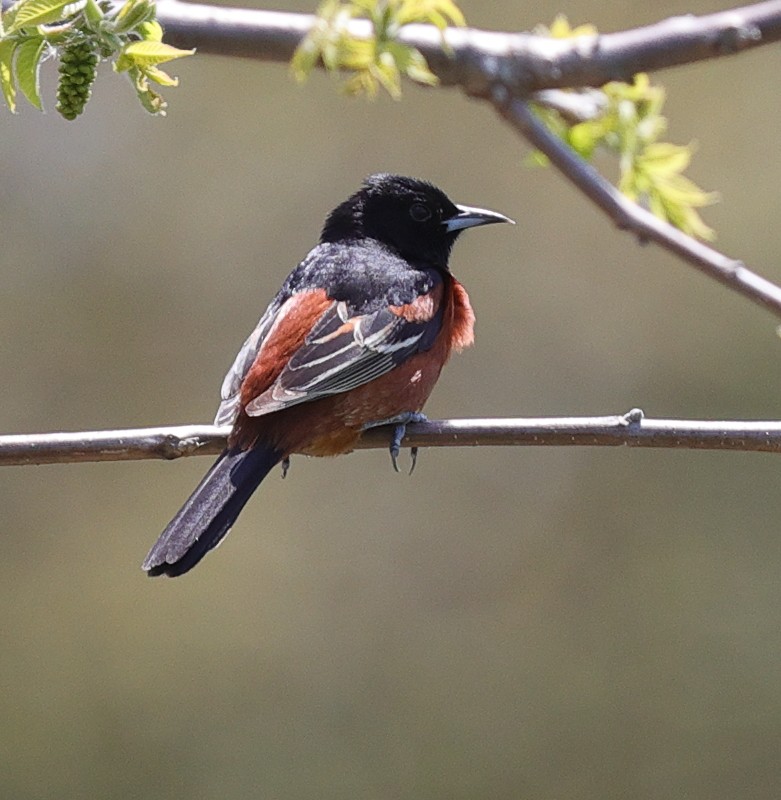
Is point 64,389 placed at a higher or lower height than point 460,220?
lower

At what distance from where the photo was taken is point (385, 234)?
4.17 meters

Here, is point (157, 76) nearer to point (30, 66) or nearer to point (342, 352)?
point (30, 66)

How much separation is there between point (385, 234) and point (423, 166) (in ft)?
8.49

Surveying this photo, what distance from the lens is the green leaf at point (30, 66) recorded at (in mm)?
1719

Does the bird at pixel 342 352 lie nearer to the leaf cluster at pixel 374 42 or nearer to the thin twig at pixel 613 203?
the thin twig at pixel 613 203

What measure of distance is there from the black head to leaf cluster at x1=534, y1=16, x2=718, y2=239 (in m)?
1.18

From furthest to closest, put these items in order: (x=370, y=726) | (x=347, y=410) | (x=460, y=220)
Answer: (x=370, y=726) < (x=460, y=220) < (x=347, y=410)

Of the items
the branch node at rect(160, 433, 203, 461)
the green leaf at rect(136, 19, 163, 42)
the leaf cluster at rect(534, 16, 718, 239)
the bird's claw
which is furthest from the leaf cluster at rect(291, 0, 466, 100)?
the bird's claw

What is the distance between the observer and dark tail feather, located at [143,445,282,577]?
2.78 metres

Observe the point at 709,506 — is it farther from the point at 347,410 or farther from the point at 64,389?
the point at 347,410

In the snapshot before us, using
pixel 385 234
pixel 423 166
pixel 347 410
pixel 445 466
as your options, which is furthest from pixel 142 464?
pixel 347 410

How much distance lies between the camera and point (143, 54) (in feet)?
5.83

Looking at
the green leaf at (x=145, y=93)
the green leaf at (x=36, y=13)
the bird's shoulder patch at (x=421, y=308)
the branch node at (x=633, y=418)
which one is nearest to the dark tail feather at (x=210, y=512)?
the bird's shoulder patch at (x=421, y=308)

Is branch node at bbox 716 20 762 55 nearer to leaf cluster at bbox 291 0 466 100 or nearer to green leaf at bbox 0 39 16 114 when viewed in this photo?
leaf cluster at bbox 291 0 466 100
